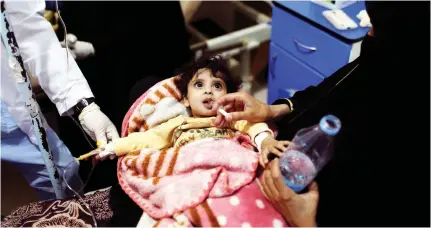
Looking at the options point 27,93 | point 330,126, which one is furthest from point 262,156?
point 27,93

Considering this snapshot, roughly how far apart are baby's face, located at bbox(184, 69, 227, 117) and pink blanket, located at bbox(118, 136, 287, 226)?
145 millimetres

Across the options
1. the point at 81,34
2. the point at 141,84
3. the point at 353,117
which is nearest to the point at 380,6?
the point at 353,117

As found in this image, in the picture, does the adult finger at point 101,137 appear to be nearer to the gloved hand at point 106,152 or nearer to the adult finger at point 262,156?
the gloved hand at point 106,152

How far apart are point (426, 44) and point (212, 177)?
1.77 ft

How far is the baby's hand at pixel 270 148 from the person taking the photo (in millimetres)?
975

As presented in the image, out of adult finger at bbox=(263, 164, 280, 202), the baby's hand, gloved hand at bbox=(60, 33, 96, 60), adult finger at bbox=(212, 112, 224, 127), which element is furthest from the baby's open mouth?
gloved hand at bbox=(60, 33, 96, 60)

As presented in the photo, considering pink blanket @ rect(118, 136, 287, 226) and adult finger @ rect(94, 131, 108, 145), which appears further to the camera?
adult finger @ rect(94, 131, 108, 145)

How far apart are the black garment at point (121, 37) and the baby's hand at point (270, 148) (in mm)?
844

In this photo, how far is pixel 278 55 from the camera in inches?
85.4

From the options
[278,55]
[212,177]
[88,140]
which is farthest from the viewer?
[278,55]

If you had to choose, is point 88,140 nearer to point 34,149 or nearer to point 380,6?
point 34,149

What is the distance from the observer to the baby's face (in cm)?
127

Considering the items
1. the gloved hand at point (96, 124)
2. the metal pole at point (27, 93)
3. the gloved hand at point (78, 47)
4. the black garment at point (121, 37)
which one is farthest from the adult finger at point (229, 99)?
the gloved hand at point (78, 47)

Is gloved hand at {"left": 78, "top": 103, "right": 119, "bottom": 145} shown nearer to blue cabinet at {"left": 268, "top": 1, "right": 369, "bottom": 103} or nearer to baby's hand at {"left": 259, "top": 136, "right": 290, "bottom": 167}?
baby's hand at {"left": 259, "top": 136, "right": 290, "bottom": 167}
